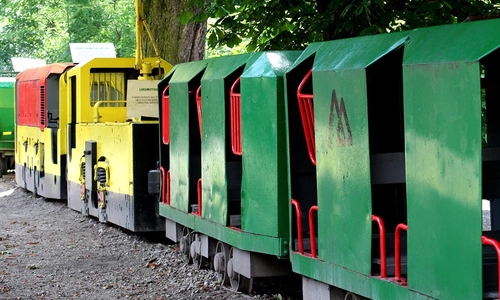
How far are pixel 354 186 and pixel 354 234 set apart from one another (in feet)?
1.11

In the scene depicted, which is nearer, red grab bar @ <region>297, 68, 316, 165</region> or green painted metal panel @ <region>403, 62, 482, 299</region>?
green painted metal panel @ <region>403, 62, 482, 299</region>

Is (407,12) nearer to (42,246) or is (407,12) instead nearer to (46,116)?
(42,246)

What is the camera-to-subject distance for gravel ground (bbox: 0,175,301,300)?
10517 mm

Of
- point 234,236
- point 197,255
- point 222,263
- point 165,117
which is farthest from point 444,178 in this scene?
point 165,117

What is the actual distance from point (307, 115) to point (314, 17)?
445cm

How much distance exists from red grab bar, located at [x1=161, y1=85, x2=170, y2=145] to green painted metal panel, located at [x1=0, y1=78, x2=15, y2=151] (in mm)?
18314

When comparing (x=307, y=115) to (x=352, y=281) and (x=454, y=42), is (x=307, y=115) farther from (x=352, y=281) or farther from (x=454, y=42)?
(x=454, y=42)

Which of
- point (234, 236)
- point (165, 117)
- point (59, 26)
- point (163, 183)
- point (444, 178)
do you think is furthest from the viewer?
point (59, 26)

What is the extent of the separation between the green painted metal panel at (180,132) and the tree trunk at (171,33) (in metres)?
5.56

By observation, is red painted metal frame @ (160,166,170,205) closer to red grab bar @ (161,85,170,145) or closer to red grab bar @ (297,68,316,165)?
red grab bar @ (161,85,170,145)

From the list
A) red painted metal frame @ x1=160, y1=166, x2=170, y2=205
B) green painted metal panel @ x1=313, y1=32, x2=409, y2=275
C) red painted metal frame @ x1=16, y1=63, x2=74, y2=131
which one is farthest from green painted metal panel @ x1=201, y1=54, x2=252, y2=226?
red painted metal frame @ x1=16, y1=63, x2=74, y2=131

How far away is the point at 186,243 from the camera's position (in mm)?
12547

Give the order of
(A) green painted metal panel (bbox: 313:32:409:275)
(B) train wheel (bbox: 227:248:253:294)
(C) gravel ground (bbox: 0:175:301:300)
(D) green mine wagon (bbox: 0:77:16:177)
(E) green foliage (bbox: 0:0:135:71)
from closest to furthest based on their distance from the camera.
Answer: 1. (A) green painted metal panel (bbox: 313:32:409:275)
2. (B) train wheel (bbox: 227:248:253:294)
3. (C) gravel ground (bbox: 0:175:301:300)
4. (D) green mine wagon (bbox: 0:77:16:177)
5. (E) green foliage (bbox: 0:0:135:71)

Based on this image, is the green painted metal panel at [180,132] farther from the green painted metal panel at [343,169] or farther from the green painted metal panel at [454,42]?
the green painted metal panel at [454,42]
